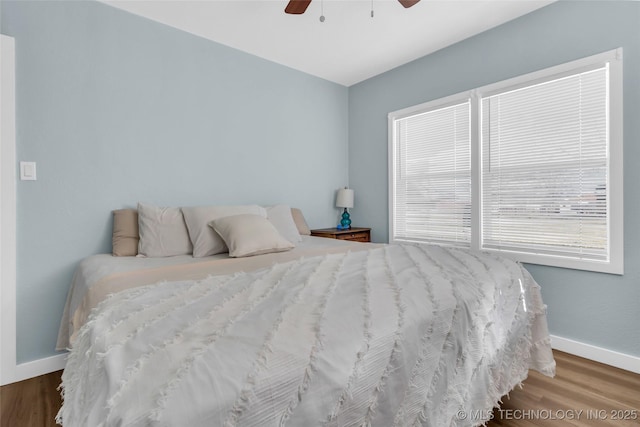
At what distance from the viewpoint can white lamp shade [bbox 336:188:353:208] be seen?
3.88 meters

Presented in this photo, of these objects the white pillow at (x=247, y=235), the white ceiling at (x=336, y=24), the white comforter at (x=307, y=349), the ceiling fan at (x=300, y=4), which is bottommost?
the white comforter at (x=307, y=349)

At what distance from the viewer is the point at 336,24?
2723mm

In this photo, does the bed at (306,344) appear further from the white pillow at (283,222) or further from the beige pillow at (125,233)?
the white pillow at (283,222)

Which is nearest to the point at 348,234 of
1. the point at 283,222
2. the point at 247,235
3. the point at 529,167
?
the point at 283,222

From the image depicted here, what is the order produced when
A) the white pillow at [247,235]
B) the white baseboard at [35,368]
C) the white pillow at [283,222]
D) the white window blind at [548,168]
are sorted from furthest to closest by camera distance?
the white pillow at [283,222]
the white window blind at [548,168]
the white pillow at [247,235]
the white baseboard at [35,368]

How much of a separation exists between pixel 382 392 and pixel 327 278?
56cm

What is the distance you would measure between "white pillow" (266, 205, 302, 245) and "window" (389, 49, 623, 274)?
145 centimetres

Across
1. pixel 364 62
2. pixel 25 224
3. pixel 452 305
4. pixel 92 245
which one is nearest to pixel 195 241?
pixel 92 245

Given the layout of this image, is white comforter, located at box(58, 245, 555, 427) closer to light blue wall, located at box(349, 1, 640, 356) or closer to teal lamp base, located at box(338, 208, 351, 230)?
light blue wall, located at box(349, 1, 640, 356)

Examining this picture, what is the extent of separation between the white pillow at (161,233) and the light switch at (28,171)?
643 millimetres

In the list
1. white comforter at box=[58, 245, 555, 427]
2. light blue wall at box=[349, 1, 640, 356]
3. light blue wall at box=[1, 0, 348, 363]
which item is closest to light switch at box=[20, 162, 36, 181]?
light blue wall at box=[1, 0, 348, 363]

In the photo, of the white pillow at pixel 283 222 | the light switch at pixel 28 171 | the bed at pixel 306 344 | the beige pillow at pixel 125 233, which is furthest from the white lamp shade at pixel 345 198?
the light switch at pixel 28 171

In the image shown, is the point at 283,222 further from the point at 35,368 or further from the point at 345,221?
the point at 35,368

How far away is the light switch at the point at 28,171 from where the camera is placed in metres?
2.08
